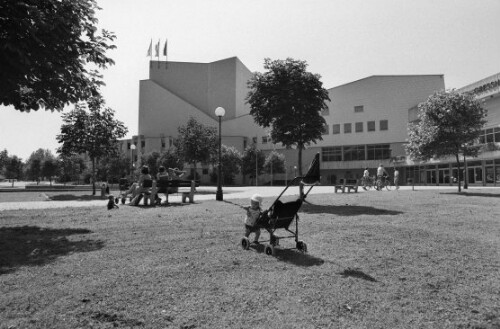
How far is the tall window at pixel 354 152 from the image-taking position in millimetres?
66250

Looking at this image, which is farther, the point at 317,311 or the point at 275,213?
the point at 275,213

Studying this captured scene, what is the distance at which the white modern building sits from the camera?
47406 mm

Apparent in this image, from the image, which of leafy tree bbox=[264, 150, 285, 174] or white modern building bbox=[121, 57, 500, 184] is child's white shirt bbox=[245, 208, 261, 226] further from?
leafy tree bbox=[264, 150, 285, 174]

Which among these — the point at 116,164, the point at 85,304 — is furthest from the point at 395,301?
the point at 116,164

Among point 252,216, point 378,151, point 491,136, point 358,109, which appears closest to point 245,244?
point 252,216

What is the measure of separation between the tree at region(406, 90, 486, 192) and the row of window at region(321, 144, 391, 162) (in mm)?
39781

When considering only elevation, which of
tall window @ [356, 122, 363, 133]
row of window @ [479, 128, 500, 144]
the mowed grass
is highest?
tall window @ [356, 122, 363, 133]

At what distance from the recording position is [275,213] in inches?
234

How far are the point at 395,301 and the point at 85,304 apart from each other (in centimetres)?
333

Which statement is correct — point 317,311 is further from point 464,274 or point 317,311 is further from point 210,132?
point 210,132

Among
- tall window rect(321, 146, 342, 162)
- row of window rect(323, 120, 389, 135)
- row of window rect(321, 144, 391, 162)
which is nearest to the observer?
row of window rect(323, 120, 389, 135)

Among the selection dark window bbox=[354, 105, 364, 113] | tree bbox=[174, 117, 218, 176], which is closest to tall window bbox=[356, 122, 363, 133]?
dark window bbox=[354, 105, 364, 113]

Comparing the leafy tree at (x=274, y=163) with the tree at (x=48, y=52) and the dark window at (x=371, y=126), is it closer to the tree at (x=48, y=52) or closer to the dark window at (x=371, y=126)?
the dark window at (x=371, y=126)

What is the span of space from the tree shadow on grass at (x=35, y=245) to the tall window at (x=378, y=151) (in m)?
61.9
